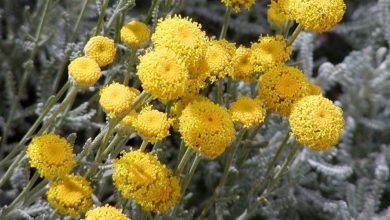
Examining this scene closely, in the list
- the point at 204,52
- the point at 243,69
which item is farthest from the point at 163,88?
the point at 243,69

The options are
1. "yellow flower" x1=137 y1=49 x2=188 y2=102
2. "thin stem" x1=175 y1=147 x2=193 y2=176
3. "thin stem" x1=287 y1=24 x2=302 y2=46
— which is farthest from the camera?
"thin stem" x1=287 y1=24 x2=302 y2=46

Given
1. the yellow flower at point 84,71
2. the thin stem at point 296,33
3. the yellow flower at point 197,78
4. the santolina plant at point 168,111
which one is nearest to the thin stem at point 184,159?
the santolina plant at point 168,111

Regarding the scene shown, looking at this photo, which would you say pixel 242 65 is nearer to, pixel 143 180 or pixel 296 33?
pixel 296 33

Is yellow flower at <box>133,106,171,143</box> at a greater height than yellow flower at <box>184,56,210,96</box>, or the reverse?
yellow flower at <box>184,56,210,96</box>

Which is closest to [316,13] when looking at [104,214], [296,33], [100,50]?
[296,33]

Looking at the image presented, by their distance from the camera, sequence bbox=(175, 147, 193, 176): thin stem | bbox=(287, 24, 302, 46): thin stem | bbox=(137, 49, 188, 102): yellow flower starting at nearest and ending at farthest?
bbox=(137, 49, 188, 102): yellow flower < bbox=(175, 147, 193, 176): thin stem < bbox=(287, 24, 302, 46): thin stem

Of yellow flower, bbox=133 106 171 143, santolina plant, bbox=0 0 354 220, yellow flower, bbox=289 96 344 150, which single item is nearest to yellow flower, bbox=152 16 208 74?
santolina plant, bbox=0 0 354 220

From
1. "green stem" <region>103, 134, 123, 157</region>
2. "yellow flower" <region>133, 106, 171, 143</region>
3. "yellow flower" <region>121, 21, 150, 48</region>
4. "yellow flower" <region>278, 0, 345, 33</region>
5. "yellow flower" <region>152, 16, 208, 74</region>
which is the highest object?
"yellow flower" <region>278, 0, 345, 33</region>

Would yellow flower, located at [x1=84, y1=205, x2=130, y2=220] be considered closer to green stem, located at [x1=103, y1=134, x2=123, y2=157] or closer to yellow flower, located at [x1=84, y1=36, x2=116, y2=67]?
green stem, located at [x1=103, y1=134, x2=123, y2=157]

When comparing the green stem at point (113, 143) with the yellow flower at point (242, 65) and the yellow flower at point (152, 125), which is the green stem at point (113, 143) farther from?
the yellow flower at point (242, 65)
